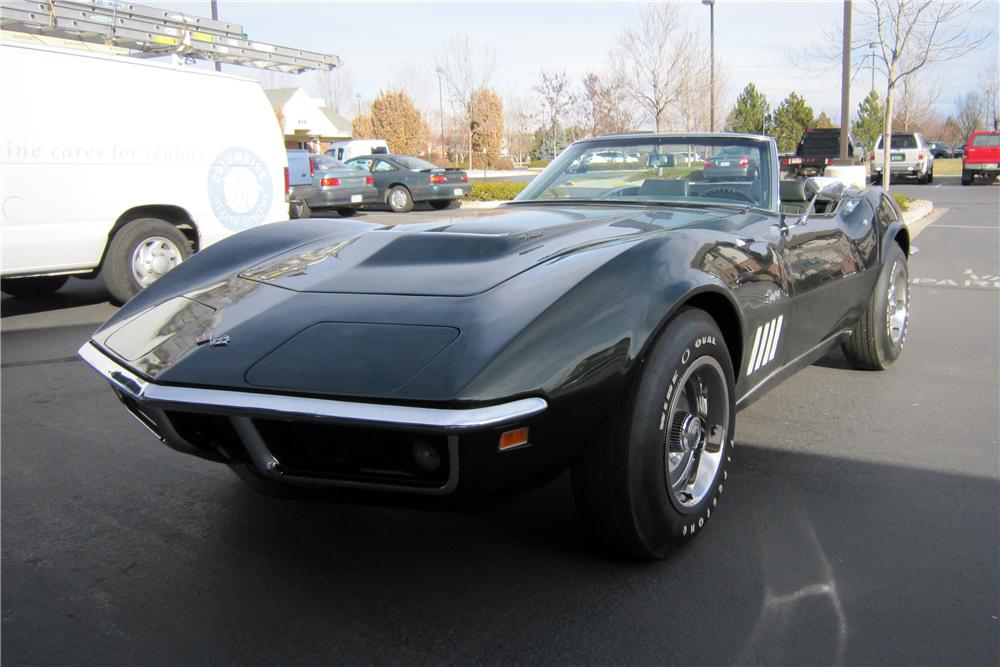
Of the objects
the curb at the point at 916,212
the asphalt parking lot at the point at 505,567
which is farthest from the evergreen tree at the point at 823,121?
the asphalt parking lot at the point at 505,567

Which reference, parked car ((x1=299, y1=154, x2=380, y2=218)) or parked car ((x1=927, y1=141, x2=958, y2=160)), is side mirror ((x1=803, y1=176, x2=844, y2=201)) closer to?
parked car ((x1=299, y1=154, x2=380, y2=218))

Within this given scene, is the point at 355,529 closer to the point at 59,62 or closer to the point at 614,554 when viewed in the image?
the point at 614,554

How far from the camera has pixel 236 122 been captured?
314 inches

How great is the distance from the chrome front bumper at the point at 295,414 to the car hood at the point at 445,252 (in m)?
0.49

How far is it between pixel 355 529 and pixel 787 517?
1.50 meters

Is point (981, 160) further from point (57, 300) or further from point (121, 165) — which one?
point (57, 300)

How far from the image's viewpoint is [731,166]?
154 inches

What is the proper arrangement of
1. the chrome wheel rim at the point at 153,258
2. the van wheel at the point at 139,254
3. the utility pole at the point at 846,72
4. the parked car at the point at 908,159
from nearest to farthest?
the van wheel at the point at 139,254
the chrome wheel rim at the point at 153,258
the utility pole at the point at 846,72
the parked car at the point at 908,159

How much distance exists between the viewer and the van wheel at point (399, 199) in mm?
20078

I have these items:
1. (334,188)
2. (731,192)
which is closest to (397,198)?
(334,188)

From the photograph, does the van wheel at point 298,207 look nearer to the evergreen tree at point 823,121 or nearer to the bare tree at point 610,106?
the bare tree at point 610,106

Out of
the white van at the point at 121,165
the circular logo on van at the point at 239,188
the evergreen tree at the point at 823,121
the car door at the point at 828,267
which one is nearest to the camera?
the car door at the point at 828,267

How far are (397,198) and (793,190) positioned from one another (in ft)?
55.1

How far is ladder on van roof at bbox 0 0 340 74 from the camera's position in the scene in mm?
8258
